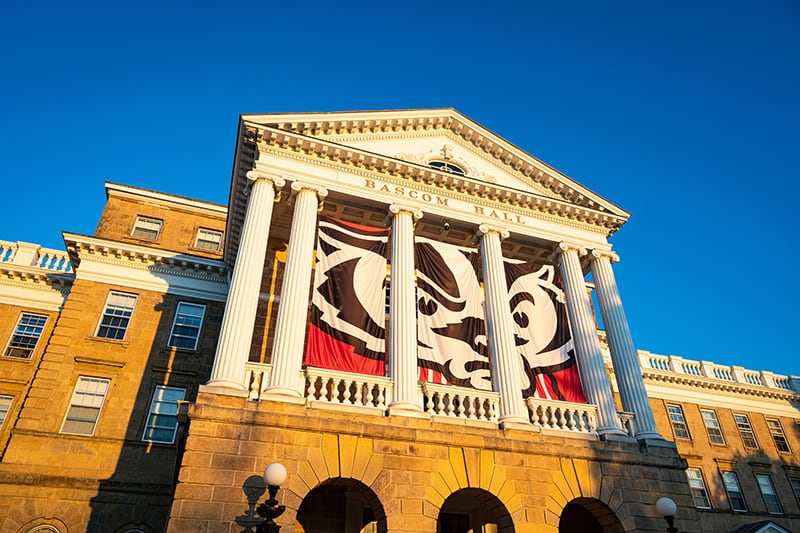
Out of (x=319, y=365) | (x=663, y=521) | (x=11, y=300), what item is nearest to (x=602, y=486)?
(x=663, y=521)

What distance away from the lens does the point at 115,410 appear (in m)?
20.6

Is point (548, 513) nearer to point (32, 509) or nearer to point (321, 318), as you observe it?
point (321, 318)

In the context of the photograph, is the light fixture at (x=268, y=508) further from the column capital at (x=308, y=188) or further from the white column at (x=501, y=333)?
the column capital at (x=308, y=188)

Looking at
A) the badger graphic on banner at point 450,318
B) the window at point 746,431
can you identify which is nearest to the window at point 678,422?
the window at point 746,431

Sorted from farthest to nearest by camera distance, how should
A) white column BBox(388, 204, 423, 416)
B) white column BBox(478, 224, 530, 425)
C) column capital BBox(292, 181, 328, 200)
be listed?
column capital BBox(292, 181, 328, 200)
white column BBox(478, 224, 530, 425)
white column BBox(388, 204, 423, 416)

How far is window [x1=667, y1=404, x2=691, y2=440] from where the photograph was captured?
3184 cm

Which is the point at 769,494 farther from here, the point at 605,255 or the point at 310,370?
the point at 310,370

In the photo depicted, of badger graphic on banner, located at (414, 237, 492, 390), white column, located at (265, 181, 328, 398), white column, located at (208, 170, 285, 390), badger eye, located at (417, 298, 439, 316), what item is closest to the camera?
white column, located at (208, 170, 285, 390)

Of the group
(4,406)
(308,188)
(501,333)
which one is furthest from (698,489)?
(4,406)

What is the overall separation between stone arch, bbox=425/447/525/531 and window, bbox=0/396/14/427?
17.7 metres

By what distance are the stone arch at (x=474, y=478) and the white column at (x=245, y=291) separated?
561cm

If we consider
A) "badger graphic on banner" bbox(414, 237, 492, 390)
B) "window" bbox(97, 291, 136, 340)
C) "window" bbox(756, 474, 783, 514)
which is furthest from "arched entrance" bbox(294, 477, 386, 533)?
"window" bbox(756, 474, 783, 514)

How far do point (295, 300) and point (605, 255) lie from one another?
12677 millimetres

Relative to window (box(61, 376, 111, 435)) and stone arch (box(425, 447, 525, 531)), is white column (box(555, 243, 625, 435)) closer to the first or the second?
stone arch (box(425, 447, 525, 531))
